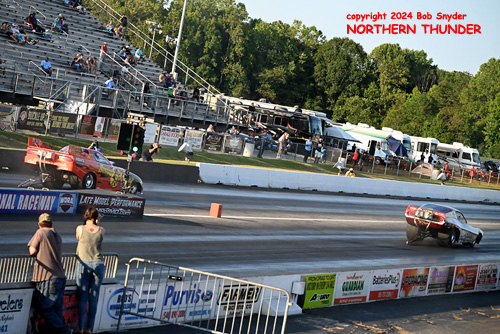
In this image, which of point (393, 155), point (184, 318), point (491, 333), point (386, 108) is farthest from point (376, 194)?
point (386, 108)

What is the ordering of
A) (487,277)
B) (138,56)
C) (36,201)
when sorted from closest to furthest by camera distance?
(36,201)
(487,277)
(138,56)

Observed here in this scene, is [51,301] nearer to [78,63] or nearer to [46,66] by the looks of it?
[46,66]

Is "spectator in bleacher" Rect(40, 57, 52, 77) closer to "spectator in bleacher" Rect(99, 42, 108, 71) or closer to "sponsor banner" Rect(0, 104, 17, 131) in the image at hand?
"spectator in bleacher" Rect(99, 42, 108, 71)

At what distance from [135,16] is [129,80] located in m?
61.0

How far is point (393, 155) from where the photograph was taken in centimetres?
5956

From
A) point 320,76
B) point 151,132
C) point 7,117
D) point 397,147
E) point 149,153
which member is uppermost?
point 320,76

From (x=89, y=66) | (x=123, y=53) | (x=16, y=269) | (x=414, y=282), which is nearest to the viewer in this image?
(x=16, y=269)

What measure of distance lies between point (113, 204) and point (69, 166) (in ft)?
8.18

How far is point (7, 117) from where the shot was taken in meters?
26.6

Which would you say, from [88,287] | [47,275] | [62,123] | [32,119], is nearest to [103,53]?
[62,123]

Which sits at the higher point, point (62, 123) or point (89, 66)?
point (89, 66)

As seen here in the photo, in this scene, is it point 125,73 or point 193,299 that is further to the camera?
point 125,73

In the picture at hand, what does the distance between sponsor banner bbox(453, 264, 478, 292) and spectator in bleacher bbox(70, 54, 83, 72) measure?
87.4ft

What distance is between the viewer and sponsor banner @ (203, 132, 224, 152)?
120 feet
